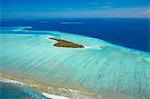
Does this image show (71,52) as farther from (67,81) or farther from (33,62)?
(67,81)

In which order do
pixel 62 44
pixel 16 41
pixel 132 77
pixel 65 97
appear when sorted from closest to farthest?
1. pixel 65 97
2. pixel 132 77
3. pixel 62 44
4. pixel 16 41

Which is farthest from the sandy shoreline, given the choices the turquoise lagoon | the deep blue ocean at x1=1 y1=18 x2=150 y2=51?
the deep blue ocean at x1=1 y1=18 x2=150 y2=51

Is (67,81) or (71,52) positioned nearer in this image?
(67,81)

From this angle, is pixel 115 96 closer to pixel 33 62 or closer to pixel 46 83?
pixel 46 83

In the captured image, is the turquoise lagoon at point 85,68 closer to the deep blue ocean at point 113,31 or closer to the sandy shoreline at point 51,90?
the sandy shoreline at point 51,90

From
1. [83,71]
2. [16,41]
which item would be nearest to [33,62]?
[83,71]

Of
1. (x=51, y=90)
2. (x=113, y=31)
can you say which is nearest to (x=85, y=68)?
(x=51, y=90)

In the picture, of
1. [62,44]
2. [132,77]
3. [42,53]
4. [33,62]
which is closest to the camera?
[132,77]

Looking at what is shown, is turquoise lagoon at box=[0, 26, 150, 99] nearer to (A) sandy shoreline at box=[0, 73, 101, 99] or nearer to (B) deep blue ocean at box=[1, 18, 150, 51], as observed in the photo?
(A) sandy shoreline at box=[0, 73, 101, 99]
